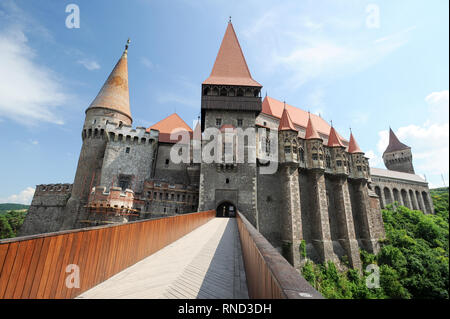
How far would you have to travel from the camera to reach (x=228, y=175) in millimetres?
18000

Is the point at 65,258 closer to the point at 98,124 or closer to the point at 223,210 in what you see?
the point at 223,210

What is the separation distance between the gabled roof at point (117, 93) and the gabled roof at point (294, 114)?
15.5 metres

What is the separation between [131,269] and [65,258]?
1.56 m

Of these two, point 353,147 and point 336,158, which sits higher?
point 353,147

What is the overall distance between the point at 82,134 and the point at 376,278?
103ft

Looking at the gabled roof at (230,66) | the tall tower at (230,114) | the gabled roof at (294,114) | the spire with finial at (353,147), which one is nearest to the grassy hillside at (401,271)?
the tall tower at (230,114)

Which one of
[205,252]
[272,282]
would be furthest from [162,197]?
[272,282]

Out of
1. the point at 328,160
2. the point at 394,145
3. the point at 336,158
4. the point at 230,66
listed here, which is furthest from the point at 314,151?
the point at 394,145

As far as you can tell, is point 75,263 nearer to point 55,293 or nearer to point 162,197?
point 55,293

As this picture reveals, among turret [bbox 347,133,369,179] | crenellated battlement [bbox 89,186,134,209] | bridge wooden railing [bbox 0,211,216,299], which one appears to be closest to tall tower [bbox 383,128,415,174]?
turret [bbox 347,133,369,179]

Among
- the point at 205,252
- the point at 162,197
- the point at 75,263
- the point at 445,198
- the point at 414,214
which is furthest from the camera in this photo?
the point at 445,198

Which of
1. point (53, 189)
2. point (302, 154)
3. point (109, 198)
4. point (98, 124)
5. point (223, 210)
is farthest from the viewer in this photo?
point (302, 154)

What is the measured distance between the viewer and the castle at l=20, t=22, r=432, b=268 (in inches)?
682
